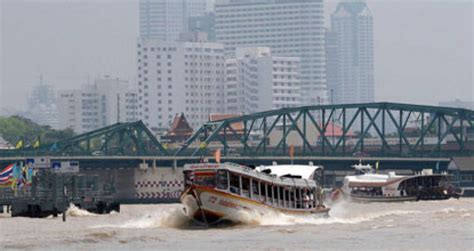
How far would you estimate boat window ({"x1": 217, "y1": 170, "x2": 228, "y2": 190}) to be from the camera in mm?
94238

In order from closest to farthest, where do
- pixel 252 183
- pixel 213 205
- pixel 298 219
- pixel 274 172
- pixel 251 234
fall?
pixel 251 234 → pixel 213 205 → pixel 252 183 → pixel 298 219 → pixel 274 172

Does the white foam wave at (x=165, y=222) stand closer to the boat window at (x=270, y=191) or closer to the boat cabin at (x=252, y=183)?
the boat cabin at (x=252, y=183)

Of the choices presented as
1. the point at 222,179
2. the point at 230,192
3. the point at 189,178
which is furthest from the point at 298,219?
the point at 189,178

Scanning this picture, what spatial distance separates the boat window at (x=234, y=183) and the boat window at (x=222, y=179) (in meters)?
0.41

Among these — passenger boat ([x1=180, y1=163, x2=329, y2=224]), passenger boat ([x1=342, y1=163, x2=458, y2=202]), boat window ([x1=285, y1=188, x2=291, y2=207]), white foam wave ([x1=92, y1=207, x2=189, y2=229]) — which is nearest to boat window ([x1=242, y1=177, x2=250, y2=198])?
passenger boat ([x1=180, y1=163, x2=329, y2=224])

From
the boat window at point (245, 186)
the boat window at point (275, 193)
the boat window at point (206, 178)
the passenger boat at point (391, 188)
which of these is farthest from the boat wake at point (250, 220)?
the passenger boat at point (391, 188)

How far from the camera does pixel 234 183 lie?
312 feet

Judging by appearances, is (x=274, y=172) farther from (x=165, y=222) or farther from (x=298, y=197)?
(x=165, y=222)

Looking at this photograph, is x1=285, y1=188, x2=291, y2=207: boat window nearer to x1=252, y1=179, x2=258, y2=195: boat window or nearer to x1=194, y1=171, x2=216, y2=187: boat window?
x1=252, y1=179, x2=258, y2=195: boat window

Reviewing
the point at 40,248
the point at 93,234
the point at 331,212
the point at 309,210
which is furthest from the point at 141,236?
the point at 331,212

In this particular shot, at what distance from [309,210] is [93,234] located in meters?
18.7

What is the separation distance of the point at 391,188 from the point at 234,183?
6835cm

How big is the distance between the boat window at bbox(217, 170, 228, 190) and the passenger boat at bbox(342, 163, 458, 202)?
207 feet

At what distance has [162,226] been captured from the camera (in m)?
96.2
